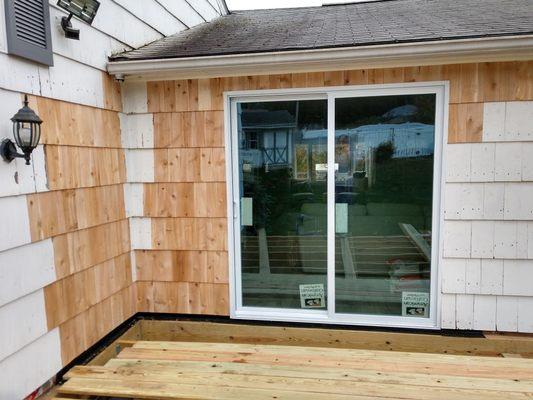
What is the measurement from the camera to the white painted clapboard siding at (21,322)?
1969 mm

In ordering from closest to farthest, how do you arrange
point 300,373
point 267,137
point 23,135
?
point 23,135 → point 300,373 → point 267,137

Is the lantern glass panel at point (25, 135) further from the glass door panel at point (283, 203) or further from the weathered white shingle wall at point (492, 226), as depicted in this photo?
the weathered white shingle wall at point (492, 226)

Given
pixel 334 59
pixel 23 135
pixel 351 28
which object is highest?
pixel 351 28

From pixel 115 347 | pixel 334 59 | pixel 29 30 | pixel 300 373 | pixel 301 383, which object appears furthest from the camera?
pixel 115 347

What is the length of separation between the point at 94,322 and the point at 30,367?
0.58 m

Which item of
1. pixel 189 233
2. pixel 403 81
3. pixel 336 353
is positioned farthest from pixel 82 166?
pixel 403 81

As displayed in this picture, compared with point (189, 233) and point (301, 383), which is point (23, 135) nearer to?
point (189, 233)

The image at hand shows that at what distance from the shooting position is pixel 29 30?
205cm

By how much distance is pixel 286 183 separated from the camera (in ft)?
9.93

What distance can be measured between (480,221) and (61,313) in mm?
2899

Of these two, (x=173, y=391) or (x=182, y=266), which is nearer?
(x=173, y=391)

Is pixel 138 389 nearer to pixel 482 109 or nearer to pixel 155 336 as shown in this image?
pixel 155 336

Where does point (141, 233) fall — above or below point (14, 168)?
below

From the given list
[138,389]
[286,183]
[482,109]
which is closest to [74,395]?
[138,389]
